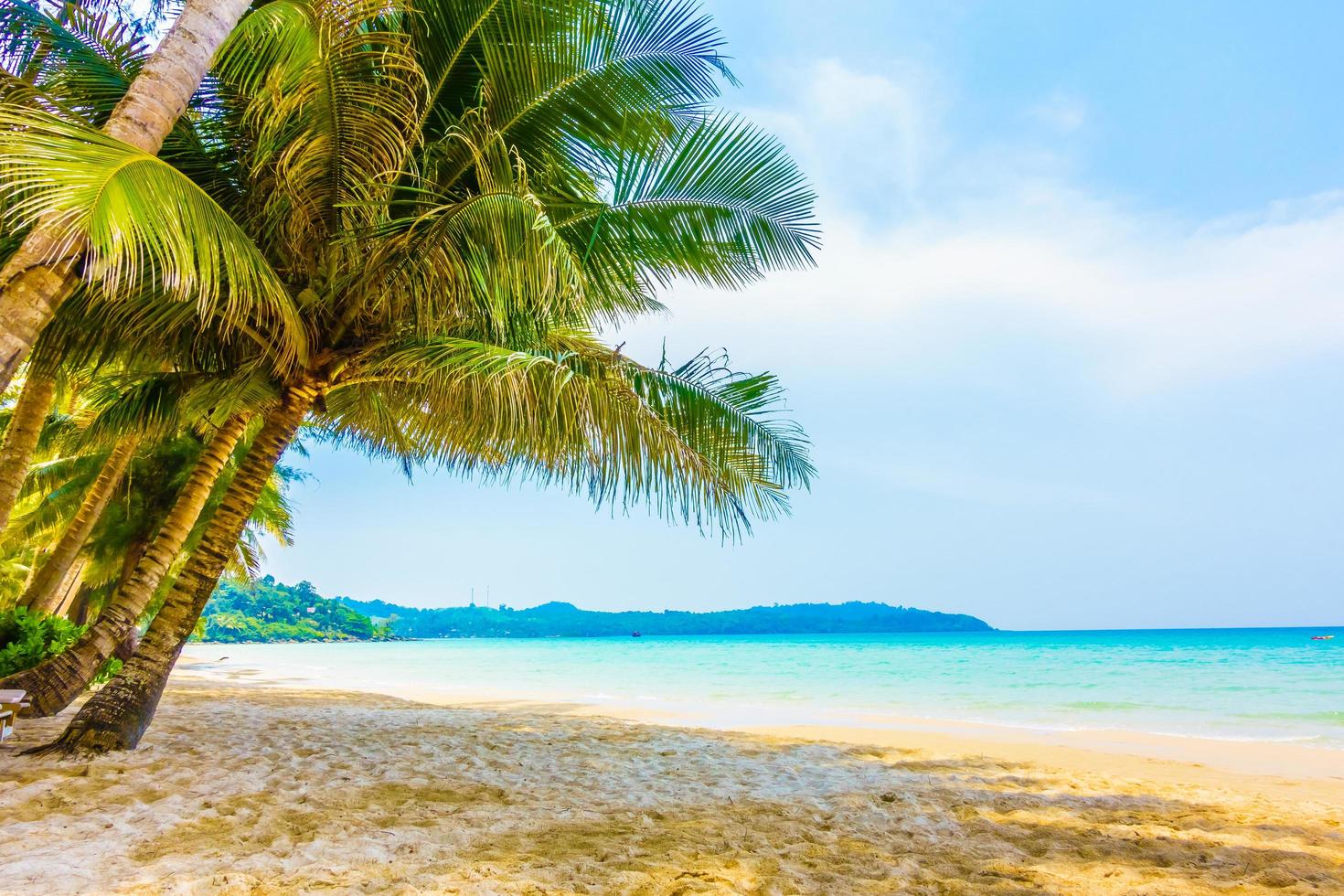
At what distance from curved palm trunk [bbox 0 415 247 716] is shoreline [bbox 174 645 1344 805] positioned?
5.94 m

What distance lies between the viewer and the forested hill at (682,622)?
9931 cm

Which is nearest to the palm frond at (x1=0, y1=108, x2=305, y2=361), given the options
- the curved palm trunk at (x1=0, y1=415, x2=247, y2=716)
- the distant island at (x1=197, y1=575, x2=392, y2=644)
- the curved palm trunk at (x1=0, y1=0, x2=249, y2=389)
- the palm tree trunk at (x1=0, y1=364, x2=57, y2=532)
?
the curved palm trunk at (x1=0, y1=0, x2=249, y2=389)

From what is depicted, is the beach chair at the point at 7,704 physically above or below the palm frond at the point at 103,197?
below

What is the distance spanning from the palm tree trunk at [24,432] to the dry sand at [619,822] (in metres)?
1.75

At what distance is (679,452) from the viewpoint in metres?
4.96

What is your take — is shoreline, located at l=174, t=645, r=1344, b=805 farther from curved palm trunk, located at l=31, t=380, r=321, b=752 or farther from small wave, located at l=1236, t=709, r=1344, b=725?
curved palm trunk, located at l=31, t=380, r=321, b=752

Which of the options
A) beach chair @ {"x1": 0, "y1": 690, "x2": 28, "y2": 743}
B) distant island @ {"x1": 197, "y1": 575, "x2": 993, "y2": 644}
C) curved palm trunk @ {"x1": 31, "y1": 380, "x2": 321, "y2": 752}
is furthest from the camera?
distant island @ {"x1": 197, "y1": 575, "x2": 993, "y2": 644}

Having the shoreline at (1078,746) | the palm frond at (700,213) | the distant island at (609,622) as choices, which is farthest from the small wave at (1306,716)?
the distant island at (609,622)

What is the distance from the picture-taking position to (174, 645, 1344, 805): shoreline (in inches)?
261

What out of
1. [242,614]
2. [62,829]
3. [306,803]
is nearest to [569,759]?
[306,803]

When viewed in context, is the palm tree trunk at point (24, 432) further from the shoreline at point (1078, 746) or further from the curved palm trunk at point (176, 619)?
the shoreline at point (1078, 746)

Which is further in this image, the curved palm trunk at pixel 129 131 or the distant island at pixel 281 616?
the distant island at pixel 281 616

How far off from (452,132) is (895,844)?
4.87 metres

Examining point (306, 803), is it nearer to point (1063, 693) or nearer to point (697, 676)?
point (1063, 693)
